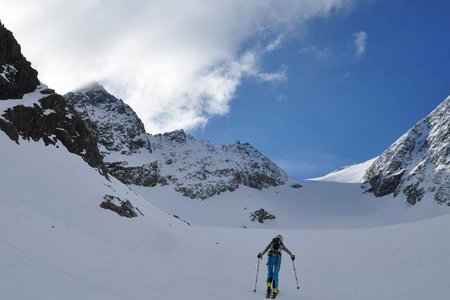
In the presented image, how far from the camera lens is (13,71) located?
39.9 m

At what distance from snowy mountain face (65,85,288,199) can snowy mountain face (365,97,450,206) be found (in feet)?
119

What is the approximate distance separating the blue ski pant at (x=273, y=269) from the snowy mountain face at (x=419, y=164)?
348 ft

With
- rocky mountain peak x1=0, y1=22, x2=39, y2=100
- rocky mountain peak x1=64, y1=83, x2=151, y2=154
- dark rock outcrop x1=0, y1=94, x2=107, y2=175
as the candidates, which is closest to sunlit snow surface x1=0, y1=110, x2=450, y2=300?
dark rock outcrop x1=0, y1=94, x2=107, y2=175

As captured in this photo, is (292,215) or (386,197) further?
(386,197)

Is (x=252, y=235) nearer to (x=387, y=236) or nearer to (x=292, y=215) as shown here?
(x=387, y=236)

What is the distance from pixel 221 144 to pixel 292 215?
54.2 m

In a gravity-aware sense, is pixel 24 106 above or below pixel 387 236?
above

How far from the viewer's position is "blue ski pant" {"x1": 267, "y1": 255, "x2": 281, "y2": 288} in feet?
39.9

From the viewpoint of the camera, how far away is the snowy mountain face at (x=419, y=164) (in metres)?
115

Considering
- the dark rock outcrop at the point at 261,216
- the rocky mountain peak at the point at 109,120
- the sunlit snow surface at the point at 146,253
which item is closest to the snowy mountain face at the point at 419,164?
the dark rock outcrop at the point at 261,216

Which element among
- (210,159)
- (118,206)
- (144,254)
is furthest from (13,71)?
(210,159)

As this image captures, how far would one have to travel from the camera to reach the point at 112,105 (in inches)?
5226

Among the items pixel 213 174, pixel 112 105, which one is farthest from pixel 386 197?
pixel 112 105

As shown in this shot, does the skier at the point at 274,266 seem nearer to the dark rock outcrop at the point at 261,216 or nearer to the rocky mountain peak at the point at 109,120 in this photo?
the dark rock outcrop at the point at 261,216
